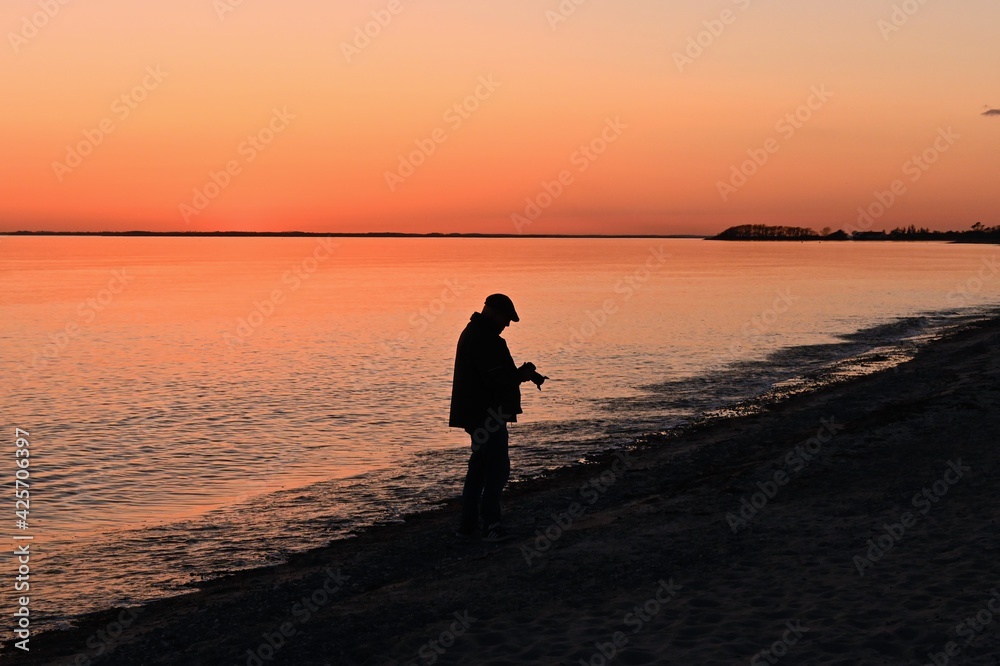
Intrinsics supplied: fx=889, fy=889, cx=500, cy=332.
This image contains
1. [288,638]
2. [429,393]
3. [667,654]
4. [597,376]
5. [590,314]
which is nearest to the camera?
[667,654]

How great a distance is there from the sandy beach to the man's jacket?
156cm

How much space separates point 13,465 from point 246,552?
7318 mm

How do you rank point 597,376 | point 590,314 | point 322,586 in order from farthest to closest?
1. point 590,314
2. point 597,376
3. point 322,586

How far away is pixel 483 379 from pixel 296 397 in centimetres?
1525

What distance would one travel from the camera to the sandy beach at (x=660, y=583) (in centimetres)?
682

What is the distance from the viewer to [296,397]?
2369cm

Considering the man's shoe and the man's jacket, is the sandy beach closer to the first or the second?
the man's shoe

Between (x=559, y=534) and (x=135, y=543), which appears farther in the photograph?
(x=135, y=543)

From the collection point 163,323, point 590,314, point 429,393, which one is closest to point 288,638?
point 429,393

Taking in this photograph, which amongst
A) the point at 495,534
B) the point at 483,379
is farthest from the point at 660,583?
the point at 483,379

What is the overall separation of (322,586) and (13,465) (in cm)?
962

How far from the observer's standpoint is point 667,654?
659cm

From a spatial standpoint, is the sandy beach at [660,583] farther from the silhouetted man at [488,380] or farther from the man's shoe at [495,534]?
the silhouetted man at [488,380]

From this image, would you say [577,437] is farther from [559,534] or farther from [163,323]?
→ [163,323]
